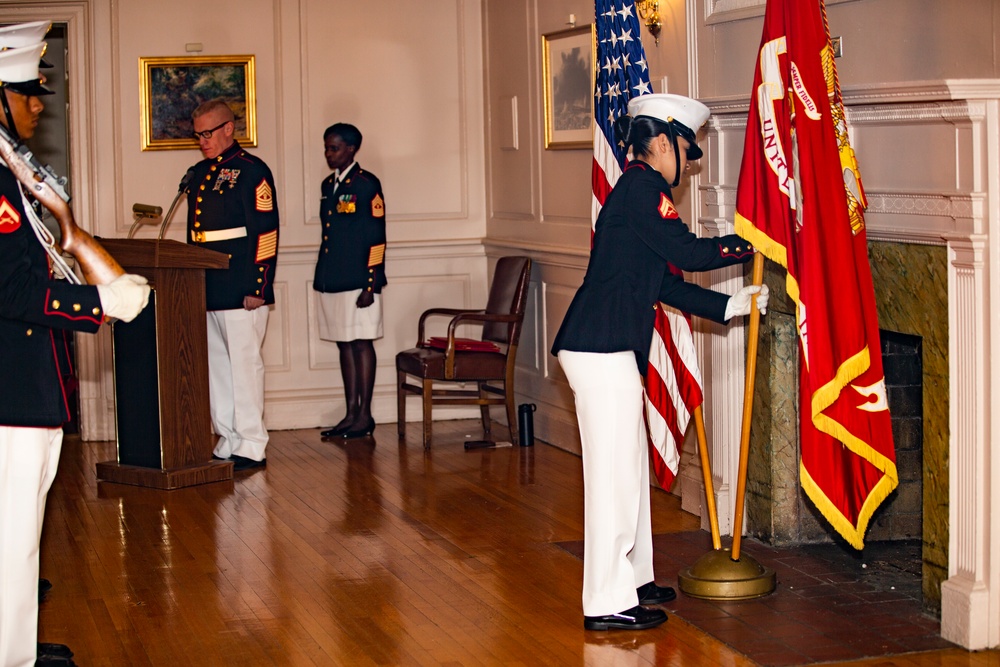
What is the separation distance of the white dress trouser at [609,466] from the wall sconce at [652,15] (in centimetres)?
248

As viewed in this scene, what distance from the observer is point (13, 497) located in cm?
369

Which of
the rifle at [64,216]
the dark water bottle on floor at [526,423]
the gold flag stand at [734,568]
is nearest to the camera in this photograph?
the rifle at [64,216]

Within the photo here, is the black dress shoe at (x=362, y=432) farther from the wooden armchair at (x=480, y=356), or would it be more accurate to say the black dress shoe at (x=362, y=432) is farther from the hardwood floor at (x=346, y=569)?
the hardwood floor at (x=346, y=569)

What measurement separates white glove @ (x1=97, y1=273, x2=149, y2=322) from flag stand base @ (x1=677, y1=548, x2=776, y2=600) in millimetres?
2180

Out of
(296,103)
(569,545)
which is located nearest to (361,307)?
(296,103)

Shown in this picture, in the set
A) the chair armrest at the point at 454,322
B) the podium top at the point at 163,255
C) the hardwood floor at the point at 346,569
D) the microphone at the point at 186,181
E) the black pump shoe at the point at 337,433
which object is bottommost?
the hardwood floor at the point at 346,569

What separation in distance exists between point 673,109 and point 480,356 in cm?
361

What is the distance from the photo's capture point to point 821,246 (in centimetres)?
427

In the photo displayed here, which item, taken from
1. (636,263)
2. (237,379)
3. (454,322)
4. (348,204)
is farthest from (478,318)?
(636,263)

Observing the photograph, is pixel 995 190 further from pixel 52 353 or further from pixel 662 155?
pixel 52 353

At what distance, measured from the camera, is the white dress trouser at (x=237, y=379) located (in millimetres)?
7258

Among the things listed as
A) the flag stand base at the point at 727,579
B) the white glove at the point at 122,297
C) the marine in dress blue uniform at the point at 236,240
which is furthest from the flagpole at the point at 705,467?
the marine in dress blue uniform at the point at 236,240

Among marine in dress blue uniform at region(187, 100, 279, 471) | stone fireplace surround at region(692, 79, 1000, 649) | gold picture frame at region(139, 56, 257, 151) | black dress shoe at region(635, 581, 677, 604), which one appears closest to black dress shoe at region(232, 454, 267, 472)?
marine in dress blue uniform at region(187, 100, 279, 471)

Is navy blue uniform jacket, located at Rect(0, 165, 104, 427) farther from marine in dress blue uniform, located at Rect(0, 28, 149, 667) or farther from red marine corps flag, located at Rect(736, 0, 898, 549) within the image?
red marine corps flag, located at Rect(736, 0, 898, 549)
